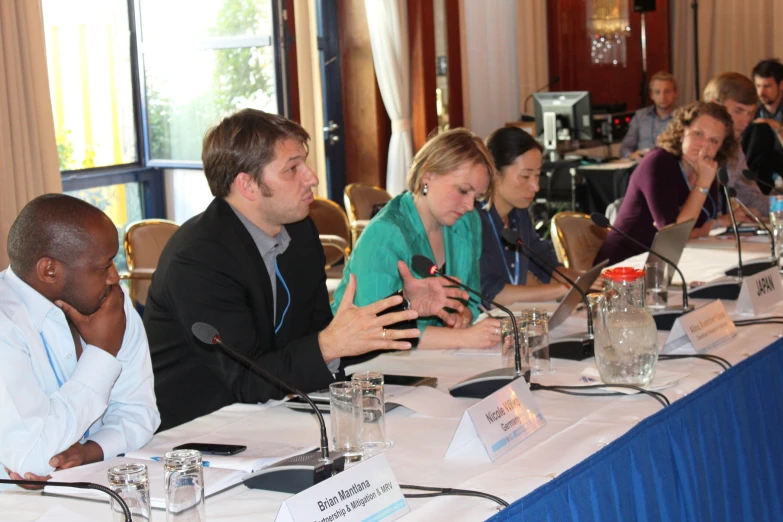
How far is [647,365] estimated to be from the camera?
2.09 meters

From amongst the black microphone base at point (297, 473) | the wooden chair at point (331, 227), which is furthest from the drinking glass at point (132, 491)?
the wooden chair at point (331, 227)

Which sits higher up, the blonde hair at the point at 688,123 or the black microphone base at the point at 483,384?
the blonde hair at the point at 688,123

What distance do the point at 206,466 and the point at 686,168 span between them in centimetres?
302

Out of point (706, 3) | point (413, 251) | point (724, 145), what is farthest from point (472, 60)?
point (413, 251)

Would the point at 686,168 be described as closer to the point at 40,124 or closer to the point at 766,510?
the point at 766,510

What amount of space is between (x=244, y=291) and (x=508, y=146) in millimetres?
1368

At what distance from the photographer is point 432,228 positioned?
9.63 ft

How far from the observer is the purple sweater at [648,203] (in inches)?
158

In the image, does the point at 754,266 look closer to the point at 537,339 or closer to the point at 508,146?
the point at 508,146

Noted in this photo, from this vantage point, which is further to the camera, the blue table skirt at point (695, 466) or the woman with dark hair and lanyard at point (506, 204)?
the woman with dark hair and lanyard at point (506, 204)

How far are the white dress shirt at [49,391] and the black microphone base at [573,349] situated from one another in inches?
39.4

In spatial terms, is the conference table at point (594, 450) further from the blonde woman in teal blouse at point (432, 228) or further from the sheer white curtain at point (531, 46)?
the sheer white curtain at point (531, 46)

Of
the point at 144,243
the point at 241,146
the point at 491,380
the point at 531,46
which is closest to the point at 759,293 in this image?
the point at 491,380

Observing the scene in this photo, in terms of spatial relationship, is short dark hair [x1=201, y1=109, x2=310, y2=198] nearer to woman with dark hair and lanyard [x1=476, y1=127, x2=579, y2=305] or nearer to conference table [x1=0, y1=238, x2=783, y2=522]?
conference table [x1=0, y1=238, x2=783, y2=522]
